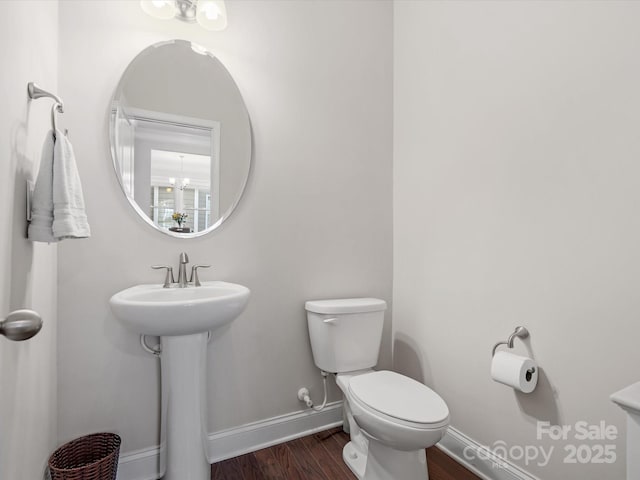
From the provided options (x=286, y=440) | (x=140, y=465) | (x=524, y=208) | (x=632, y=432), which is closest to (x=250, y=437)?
(x=286, y=440)

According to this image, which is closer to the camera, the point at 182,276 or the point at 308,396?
the point at 182,276

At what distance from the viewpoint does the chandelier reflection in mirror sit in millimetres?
1478

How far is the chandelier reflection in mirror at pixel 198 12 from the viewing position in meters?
1.48

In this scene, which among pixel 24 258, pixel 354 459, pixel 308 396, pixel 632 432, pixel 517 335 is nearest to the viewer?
pixel 632 432

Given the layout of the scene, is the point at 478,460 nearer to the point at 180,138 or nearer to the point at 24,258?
the point at 24,258

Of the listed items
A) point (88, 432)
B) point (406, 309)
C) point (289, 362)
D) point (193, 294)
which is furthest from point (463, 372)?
point (88, 432)

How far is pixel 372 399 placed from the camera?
1.32 m

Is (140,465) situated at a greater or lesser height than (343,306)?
lesser

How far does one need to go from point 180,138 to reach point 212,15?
0.58 meters

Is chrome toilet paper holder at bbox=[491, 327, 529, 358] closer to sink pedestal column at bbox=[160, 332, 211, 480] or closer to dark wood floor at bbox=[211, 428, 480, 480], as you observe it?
dark wood floor at bbox=[211, 428, 480, 480]

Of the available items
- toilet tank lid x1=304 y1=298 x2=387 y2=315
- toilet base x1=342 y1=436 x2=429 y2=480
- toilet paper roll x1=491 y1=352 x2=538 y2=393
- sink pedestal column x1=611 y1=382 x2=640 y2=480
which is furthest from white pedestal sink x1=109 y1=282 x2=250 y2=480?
sink pedestal column x1=611 y1=382 x2=640 y2=480

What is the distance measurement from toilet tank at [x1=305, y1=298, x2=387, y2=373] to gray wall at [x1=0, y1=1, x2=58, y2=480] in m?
1.10

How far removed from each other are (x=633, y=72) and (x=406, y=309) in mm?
1427

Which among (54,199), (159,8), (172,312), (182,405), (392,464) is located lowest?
(392,464)
